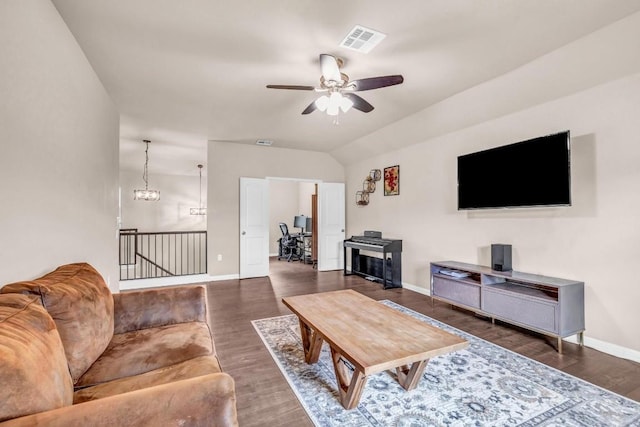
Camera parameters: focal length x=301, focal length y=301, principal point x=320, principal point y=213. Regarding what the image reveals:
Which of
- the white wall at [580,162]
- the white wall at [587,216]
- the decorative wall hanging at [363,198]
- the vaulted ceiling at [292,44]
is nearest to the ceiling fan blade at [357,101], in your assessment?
the vaulted ceiling at [292,44]

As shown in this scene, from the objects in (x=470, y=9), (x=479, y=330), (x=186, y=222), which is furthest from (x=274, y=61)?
(x=186, y=222)

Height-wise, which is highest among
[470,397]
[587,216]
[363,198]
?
[363,198]

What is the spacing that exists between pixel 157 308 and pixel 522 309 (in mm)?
3250

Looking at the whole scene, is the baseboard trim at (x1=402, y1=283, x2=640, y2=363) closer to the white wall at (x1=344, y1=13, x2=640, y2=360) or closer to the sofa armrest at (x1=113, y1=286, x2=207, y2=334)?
the white wall at (x1=344, y1=13, x2=640, y2=360)

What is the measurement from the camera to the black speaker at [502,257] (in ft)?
11.0

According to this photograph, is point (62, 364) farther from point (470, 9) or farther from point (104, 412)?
point (470, 9)

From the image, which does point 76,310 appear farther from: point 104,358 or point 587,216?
point 587,216

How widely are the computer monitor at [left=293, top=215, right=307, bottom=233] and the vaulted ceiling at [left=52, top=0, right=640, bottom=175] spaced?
→ 5.20m

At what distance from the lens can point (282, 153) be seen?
248 inches

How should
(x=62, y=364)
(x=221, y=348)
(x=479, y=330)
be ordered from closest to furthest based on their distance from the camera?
1. (x=62, y=364)
2. (x=221, y=348)
3. (x=479, y=330)

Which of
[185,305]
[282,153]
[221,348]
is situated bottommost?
[221,348]

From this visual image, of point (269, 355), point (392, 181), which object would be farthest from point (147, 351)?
point (392, 181)

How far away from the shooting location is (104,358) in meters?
1.61

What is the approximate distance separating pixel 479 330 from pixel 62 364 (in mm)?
3404
